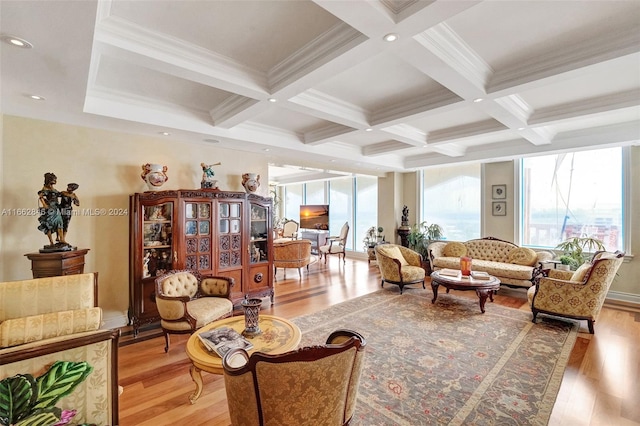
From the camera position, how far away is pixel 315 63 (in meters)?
2.30

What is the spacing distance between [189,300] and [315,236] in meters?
6.49

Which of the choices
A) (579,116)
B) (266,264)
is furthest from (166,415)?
(579,116)

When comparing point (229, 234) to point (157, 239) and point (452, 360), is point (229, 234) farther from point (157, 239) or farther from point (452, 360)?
point (452, 360)

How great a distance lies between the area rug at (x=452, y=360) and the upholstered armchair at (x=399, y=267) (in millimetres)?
620

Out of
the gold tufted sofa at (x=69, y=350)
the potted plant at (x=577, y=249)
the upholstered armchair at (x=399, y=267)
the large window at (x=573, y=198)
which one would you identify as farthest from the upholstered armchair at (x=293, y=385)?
the large window at (x=573, y=198)

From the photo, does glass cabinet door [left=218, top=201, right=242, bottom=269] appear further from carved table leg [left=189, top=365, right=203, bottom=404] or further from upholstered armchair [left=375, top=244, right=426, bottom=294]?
upholstered armchair [left=375, top=244, right=426, bottom=294]

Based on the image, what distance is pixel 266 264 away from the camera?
186 inches

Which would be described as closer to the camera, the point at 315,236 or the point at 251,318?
the point at 251,318

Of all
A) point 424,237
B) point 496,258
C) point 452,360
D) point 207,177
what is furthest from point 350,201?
point 452,360

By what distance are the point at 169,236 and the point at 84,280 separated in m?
1.63

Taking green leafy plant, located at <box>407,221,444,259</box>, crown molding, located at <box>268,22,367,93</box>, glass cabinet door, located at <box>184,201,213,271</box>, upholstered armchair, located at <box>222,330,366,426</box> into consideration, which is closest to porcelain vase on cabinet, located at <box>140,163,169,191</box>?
glass cabinet door, located at <box>184,201,213,271</box>

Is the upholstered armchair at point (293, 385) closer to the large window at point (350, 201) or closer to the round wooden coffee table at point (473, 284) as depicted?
Answer: the round wooden coffee table at point (473, 284)

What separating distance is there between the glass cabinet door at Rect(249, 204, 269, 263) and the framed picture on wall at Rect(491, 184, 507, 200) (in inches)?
195

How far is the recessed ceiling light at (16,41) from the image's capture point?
5.65 ft
